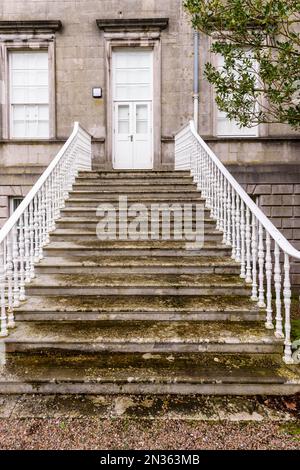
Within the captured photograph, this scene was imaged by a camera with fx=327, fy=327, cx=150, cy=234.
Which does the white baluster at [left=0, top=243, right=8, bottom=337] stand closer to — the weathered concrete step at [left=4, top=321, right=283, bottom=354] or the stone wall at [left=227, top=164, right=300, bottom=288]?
the weathered concrete step at [left=4, top=321, right=283, bottom=354]

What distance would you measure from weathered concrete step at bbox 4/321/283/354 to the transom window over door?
7445mm

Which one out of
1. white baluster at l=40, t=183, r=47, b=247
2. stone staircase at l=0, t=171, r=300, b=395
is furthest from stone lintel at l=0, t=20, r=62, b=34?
stone staircase at l=0, t=171, r=300, b=395

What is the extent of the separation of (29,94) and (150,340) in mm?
8684

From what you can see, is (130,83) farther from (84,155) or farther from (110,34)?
(84,155)

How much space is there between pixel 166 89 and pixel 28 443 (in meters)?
9.02

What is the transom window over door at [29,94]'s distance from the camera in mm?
9414

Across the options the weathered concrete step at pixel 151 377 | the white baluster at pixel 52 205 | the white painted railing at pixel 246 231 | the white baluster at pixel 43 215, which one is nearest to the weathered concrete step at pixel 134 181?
the white painted railing at pixel 246 231

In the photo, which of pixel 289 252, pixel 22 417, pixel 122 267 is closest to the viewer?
pixel 22 417

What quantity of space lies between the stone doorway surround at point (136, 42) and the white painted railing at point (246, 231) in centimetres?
154

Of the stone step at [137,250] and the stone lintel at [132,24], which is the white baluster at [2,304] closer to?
the stone step at [137,250]

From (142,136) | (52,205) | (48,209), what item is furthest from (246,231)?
(142,136)

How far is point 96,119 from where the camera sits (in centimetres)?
934

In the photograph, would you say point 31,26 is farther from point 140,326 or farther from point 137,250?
point 140,326

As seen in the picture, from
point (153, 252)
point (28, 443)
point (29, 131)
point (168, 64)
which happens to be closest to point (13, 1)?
point (29, 131)
